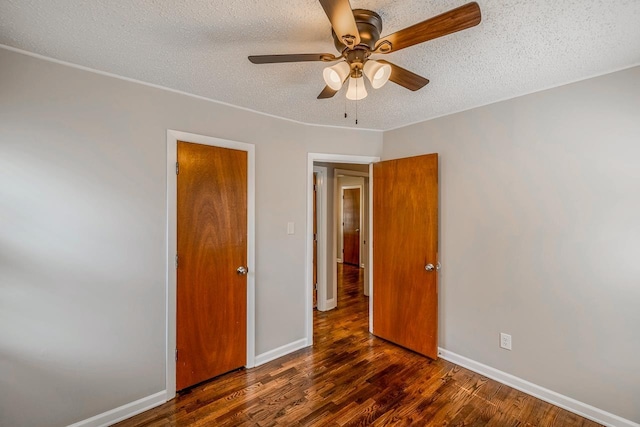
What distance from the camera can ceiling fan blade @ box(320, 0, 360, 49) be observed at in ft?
3.34

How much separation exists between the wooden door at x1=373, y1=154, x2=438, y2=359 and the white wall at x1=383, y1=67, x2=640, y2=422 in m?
0.16

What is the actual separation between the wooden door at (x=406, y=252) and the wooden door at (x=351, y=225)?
153 inches

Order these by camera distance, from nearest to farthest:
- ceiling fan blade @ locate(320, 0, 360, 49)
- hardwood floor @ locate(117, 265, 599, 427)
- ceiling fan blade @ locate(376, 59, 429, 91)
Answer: ceiling fan blade @ locate(320, 0, 360, 49) → ceiling fan blade @ locate(376, 59, 429, 91) → hardwood floor @ locate(117, 265, 599, 427)

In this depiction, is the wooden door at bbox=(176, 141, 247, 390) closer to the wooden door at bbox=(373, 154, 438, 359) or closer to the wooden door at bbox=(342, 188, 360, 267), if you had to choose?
the wooden door at bbox=(373, 154, 438, 359)

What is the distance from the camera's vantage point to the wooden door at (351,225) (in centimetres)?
719

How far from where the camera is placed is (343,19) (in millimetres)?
1097

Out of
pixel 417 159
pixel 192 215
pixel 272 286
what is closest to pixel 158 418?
pixel 272 286

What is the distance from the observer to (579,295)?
2061mm

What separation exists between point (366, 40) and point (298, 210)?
1.91 metres

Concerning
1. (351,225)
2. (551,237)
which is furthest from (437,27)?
(351,225)

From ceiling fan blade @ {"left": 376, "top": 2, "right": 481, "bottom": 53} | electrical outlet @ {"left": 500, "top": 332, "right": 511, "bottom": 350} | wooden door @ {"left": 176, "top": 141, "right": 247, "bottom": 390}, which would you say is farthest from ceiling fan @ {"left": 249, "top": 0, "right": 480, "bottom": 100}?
electrical outlet @ {"left": 500, "top": 332, "right": 511, "bottom": 350}

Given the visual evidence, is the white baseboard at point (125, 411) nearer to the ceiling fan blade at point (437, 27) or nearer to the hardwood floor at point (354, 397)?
the hardwood floor at point (354, 397)

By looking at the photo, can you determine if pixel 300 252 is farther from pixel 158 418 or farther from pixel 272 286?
pixel 158 418

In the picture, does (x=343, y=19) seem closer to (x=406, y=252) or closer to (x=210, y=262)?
(x=210, y=262)
